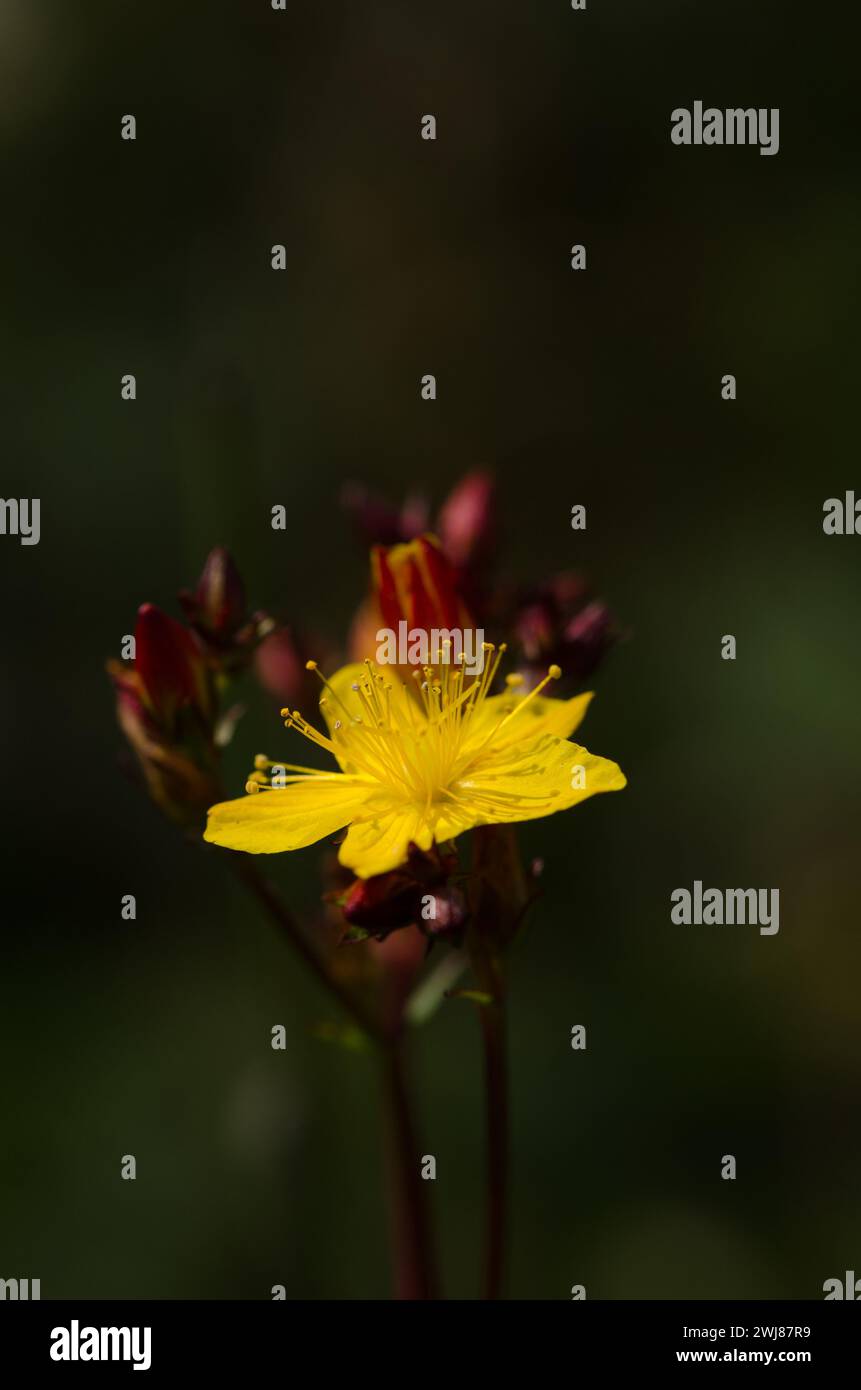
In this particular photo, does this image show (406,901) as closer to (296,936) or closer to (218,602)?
(296,936)

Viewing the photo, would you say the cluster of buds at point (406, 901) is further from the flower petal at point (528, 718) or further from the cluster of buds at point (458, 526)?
the cluster of buds at point (458, 526)

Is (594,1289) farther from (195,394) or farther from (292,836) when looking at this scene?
(195,394)

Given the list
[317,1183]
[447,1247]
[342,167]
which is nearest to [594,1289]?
[447,1247]

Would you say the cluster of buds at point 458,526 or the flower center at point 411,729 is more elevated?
the cluster of buds at point 458,526

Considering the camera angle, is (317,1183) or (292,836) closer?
(292,836)

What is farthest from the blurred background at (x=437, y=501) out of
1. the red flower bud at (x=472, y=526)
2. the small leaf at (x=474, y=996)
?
the small leaf at (x=474, y=996)

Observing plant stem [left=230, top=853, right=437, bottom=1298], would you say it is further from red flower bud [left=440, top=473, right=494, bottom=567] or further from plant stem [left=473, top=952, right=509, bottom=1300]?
red flower bud [left=440, top=473, right=494, bottom=567]

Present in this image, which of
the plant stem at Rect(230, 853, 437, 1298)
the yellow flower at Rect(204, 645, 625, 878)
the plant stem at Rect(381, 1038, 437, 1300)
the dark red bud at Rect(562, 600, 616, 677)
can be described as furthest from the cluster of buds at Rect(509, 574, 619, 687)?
the plant stem at Rect(381, 1038, 437, 1300)

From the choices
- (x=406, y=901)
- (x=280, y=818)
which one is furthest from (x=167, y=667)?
(x=406, y=901)
